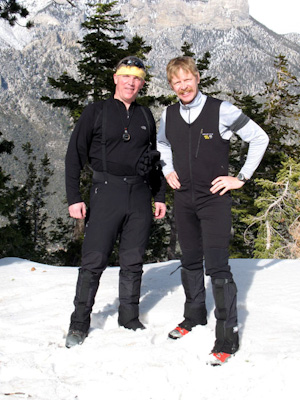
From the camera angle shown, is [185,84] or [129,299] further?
[129,299]

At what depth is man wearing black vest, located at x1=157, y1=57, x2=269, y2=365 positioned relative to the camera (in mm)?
3570

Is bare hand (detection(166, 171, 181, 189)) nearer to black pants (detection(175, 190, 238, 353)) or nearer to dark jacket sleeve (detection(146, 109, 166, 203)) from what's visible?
black pants (detection(175, 190, 238, 353))

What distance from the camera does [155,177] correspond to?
14.3ft

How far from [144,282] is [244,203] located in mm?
22342

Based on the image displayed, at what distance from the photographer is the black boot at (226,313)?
11.5 feet

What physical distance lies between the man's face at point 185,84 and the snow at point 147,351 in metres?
2.09

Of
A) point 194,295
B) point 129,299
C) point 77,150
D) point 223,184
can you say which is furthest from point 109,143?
point 194,295

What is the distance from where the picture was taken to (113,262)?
2219 cm

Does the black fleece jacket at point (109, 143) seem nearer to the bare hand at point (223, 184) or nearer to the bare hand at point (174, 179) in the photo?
the bare hand at point (174, 179)

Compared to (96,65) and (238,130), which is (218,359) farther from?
(96,65)

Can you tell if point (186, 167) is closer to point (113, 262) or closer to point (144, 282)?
point (144, 282)

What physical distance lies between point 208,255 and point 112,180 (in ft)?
3.75

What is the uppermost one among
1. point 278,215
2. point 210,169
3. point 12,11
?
point 12,11

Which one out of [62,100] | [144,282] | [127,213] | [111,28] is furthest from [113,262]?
[127,213]
